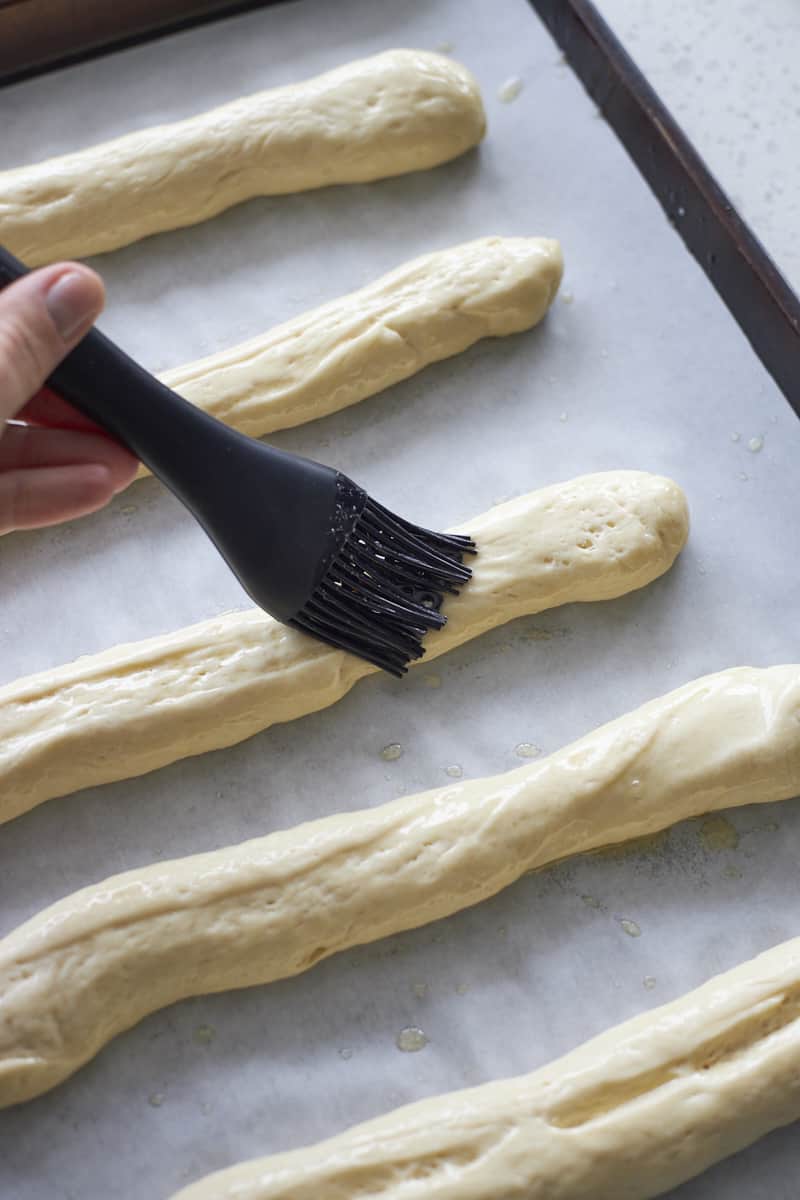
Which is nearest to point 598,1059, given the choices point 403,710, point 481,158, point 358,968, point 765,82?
point 358,968

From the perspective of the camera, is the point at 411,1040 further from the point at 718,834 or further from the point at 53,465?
the point at 53,465

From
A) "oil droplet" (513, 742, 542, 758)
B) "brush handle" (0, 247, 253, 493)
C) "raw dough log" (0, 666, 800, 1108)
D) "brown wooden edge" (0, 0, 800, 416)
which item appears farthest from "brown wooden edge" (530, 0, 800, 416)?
"brush handle" (0, 247, 253, 493)

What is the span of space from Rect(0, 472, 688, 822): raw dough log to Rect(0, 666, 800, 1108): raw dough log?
0.48 feet

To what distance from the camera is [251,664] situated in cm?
138

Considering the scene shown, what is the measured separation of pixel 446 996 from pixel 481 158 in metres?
1.22

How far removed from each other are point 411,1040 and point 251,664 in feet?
1.53

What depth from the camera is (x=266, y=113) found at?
1695 mm

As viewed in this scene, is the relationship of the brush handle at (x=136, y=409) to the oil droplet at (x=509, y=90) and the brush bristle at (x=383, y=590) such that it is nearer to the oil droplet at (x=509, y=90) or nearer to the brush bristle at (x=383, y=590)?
the brush bristle at (x=383, y=590)

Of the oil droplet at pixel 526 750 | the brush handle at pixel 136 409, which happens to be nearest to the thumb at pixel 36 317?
the brush handle at pixel 136 409

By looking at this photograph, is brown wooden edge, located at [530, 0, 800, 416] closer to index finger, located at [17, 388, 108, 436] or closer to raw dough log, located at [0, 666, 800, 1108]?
raw dough log, located at [0, 666, 800, 1108]

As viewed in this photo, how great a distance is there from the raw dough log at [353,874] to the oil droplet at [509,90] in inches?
39.5

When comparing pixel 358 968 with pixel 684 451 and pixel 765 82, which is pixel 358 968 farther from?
pixel 765 82

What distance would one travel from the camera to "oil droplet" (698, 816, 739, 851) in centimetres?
137

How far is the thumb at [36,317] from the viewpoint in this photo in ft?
3.34
